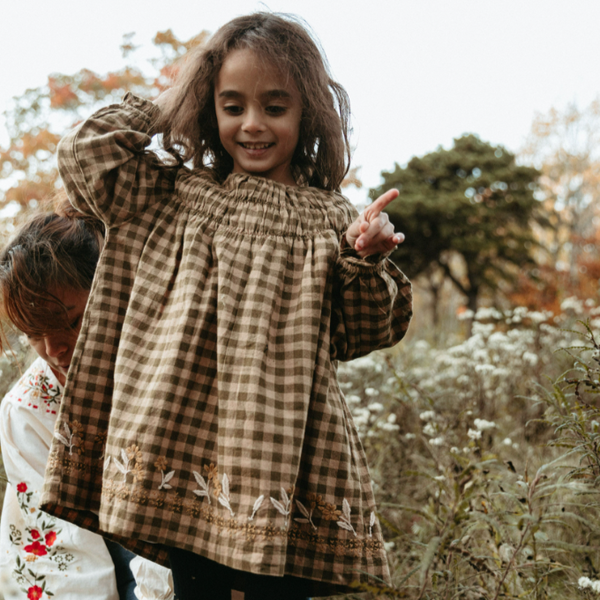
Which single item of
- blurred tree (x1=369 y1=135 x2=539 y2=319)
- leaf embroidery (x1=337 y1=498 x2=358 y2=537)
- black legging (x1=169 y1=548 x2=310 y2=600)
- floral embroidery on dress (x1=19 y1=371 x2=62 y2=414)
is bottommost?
black legging (x1=169 y1=548 x2=310 y2=600)

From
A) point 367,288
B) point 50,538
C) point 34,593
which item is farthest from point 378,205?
point 34,593

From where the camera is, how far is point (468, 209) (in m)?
16.9

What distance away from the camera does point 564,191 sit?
21172 millimetres

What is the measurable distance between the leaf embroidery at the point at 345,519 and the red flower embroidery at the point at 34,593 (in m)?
1.02

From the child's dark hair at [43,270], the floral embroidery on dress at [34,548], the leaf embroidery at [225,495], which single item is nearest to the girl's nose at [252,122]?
the child's dark hair at [43,270]

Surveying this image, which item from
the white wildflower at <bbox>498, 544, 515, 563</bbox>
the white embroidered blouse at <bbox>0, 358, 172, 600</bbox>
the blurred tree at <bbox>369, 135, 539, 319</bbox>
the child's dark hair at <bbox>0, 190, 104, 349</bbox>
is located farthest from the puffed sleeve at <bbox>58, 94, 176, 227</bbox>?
the blurred tree at <bbox>369, 135, 539, 319</bbox>

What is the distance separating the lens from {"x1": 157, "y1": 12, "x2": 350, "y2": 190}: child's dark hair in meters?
1.54

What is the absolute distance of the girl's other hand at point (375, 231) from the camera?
132 cm

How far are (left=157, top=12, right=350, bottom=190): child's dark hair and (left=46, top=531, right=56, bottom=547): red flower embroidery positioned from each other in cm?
116

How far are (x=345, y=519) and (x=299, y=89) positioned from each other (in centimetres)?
104

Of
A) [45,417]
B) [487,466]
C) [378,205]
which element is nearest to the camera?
[378,205]

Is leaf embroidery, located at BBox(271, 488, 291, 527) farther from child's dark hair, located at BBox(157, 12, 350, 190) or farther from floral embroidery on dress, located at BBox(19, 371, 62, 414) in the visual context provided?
floral embroidery on dress, located at BBox(19, 371, 62, 414)

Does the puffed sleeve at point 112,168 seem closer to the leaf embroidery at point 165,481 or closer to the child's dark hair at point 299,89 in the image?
the child's dark hair at point 299,89

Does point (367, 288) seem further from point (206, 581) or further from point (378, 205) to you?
point (206, 581)
